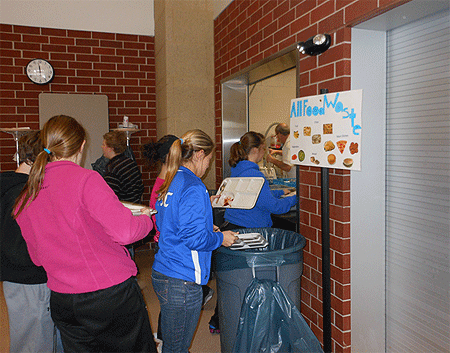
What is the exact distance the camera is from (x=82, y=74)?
182 inches

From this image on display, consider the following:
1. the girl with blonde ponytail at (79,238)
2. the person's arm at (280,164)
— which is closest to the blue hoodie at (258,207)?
the person's arm at (280,164)

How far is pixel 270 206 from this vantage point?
2574 millimetres

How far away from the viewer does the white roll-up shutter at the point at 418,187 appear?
178 cm

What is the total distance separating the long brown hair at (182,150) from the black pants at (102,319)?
0.51m

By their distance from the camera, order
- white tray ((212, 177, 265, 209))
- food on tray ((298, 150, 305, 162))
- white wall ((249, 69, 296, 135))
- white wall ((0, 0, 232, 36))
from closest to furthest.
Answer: food on tray ((298, 150, 305, 162)) < white tray ((212, 177, 265, 209)) < white wall ((249, 69, 296, 135)) < white wall ((0, 0, 232, 36))

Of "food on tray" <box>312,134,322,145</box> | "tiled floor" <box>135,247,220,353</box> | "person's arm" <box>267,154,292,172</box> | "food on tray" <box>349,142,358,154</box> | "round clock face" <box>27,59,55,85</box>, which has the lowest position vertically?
"tiled floor" <box>135,247,220,353</box>

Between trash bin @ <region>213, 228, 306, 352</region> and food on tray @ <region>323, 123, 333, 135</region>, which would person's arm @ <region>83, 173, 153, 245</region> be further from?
food on tray @ <region>323, 123, 333, 135</region>

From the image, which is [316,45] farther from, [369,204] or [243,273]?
[243,273]

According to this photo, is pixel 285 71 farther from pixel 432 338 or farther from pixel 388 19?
pixel 432 338

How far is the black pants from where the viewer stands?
1.59 metres

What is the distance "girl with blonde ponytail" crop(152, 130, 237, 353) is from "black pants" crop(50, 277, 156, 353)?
0.52 ft

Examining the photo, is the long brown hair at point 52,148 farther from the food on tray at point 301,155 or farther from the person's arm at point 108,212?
the food on tray at point 301,155

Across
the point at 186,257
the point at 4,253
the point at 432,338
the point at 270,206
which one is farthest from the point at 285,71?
the point at 4,253

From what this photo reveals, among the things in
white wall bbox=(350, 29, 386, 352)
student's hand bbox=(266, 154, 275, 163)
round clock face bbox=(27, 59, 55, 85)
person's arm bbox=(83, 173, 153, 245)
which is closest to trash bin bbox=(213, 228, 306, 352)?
white wall bbox=(350, 29, 386, 352)
